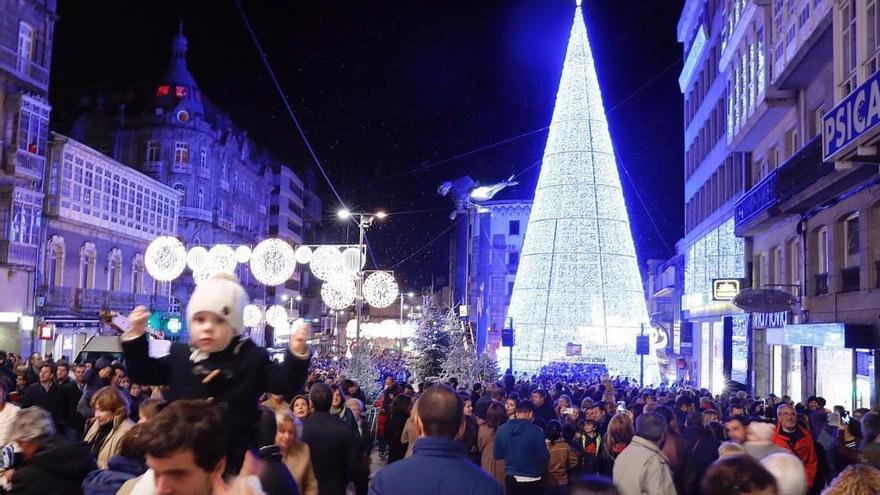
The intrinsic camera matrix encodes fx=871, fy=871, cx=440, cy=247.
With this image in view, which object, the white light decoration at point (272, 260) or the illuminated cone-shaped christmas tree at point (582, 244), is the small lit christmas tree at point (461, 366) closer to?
the illuminated cone-shaped christmas tree at point (582, 244)

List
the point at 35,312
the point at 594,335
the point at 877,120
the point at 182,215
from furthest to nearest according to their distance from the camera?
the point at 182,215
the point at 35,312
the point at 594,335
the point at 877,120

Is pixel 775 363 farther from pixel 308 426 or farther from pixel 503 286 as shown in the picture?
pixel 503 286

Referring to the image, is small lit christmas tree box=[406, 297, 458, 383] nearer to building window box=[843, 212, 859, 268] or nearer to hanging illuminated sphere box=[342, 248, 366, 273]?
hanging illuminated sphere box=[342, 248, 366, 273]

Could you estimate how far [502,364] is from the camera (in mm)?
37688

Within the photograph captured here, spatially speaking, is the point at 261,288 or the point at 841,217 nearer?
the point at 841,217

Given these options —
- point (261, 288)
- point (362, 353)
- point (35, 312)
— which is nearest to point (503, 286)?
point (261, 288)

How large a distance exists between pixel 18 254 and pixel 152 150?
24291 millimetres

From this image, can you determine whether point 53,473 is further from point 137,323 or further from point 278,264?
point 278,264

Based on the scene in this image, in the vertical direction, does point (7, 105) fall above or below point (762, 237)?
above

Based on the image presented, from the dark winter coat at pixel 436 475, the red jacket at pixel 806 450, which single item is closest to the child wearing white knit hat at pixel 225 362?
the dark winter coat at pixel 436 475

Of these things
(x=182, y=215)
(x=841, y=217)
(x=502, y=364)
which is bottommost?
(x=502, y=364)

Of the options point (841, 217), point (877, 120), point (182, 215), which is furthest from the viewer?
point (182, 215)

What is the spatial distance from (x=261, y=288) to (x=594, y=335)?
51438mm

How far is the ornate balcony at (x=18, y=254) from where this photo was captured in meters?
34.2
